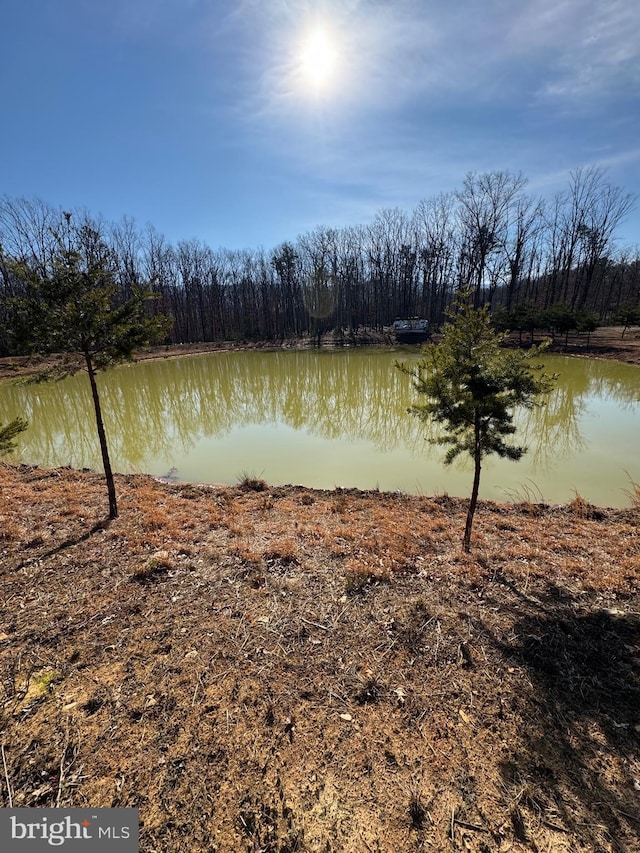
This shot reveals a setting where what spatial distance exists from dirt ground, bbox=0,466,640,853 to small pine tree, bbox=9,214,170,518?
2.91m

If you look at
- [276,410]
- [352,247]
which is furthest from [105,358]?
[352,247]

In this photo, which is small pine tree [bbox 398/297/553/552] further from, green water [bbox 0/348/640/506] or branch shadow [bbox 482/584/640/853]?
green water [bbox 0/348/640/506]

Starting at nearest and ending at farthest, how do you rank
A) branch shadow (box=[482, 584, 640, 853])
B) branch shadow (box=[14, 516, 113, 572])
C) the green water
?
branch shadow (box=[482, 584, 640, 853]) → branch shadow (box=[14, 516, 113, 572]) → the green water

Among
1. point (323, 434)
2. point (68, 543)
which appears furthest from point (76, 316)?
point (323, 434)

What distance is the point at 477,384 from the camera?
17.0 feet

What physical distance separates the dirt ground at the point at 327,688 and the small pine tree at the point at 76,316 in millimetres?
2906

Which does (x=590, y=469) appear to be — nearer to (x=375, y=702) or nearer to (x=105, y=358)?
(x=375, y=702)

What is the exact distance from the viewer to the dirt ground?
2133 mm

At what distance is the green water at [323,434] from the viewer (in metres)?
9.02

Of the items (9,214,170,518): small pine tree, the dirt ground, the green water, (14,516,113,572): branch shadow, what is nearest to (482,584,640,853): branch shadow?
the dirt ground

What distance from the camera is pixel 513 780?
2275mm

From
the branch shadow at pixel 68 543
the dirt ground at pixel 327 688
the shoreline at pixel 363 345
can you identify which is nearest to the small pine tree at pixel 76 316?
the branch shadow at pixel 68 543

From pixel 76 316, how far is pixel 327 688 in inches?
228

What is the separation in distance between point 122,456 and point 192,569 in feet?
24.8
